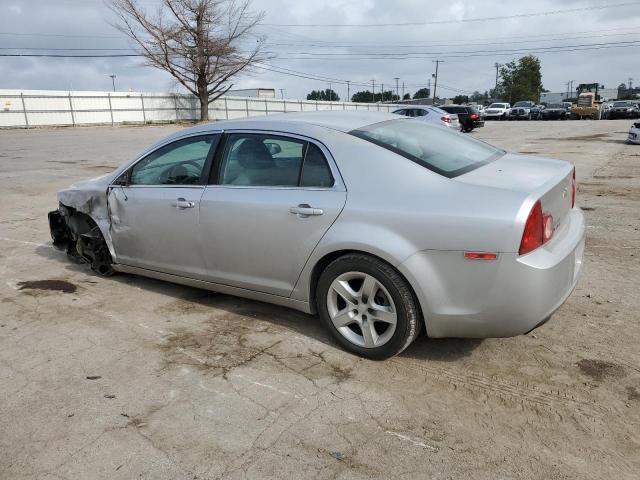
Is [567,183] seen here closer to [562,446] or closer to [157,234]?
[562,446]

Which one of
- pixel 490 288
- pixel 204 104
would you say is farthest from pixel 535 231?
pixel 204 104

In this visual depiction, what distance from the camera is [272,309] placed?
14.0ft

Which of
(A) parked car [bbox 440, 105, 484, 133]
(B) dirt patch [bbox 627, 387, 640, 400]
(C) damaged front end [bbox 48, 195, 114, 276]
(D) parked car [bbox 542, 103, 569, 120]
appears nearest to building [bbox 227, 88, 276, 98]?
(D) parked car [bbox 542, 103, 569, 120]

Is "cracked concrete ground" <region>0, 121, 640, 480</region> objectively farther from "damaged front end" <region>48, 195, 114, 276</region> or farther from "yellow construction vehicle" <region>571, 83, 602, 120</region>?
"yellow construction vehicle" <region>571, 83, 602, 120</region>

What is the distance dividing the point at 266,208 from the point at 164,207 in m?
1.08

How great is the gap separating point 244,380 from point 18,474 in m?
1.23

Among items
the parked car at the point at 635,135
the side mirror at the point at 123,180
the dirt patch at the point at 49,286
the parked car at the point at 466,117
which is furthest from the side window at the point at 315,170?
the parked car at the point at 466,117

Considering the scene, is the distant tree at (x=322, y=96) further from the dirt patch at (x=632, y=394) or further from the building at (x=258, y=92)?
the dirt patch at (x=632, y=394)

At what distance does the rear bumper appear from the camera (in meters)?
2.82

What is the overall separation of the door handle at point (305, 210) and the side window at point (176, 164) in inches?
40.3

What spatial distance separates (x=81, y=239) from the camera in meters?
5.15

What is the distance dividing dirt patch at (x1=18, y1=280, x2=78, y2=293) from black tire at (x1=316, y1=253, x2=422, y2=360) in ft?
9.14

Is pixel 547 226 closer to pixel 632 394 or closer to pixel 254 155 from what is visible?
pixel 632 394

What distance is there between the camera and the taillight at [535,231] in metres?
2.79
